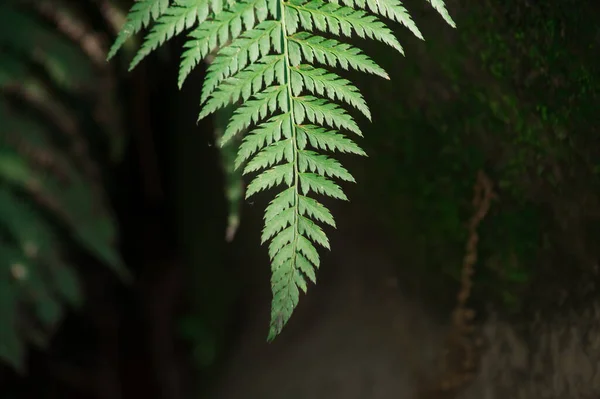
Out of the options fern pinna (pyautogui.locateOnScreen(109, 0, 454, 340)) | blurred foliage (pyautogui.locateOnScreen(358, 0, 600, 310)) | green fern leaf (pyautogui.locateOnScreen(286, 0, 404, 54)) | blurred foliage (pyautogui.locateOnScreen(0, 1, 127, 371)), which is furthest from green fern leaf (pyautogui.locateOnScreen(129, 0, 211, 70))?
blurred foliage (pyautogui.locateOnScreen(0, 1, 127, 371))

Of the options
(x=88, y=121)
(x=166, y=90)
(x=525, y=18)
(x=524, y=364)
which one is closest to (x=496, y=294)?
(x=524, y=364)

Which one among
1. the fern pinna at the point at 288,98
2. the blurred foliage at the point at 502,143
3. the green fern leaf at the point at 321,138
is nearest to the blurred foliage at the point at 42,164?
the blurred foliage at the point at 502,143

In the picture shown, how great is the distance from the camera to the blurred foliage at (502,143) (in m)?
0.85

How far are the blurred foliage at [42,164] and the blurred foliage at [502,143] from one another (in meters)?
0.80

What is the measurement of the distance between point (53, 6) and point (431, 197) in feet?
3.58

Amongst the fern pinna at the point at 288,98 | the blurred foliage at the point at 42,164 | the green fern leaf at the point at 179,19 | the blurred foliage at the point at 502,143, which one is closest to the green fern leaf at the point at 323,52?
the fern pinna at the point at 288,98

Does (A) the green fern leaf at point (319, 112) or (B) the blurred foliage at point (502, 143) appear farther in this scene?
(B) the blurred foliage at point (502, 143)

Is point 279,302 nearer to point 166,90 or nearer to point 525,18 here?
point 525,18

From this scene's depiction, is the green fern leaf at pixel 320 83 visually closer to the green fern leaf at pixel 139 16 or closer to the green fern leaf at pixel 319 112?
the green fern leaf at pixel 319 112

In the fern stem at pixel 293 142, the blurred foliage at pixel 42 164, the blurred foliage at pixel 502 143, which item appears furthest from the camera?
the blurred foliage at pixel 42 164

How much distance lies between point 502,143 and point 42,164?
1.12 m

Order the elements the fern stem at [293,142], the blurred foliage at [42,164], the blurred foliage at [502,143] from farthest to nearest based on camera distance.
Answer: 1. the blurred foliage at [42,164]
2. the blurred foliage at [502,143]
3. the fern stem at [293,142]

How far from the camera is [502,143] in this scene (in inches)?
38.4

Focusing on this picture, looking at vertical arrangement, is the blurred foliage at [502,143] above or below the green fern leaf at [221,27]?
above
